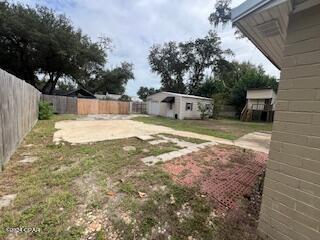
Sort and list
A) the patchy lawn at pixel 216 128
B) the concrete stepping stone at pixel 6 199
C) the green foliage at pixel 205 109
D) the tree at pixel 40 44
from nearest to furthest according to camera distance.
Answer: the concrete stepping stone at pixel 6 199 < the patchy lawn at pixel 216 128 < the tree at pixel 40 44 < the green foliage at pixel 205 109

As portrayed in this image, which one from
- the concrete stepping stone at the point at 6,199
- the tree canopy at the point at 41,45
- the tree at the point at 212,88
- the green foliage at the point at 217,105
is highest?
the tree canopy at the point at 41,45

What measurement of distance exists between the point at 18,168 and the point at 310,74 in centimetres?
440

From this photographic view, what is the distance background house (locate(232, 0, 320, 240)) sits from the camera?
1.79m

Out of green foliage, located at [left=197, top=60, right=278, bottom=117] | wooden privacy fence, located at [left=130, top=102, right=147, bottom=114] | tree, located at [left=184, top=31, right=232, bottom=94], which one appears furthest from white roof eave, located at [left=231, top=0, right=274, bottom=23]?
tree, located at [left=184, top=31, right=232, bottom=94]

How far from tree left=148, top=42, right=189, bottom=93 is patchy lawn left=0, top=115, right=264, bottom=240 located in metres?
28.4

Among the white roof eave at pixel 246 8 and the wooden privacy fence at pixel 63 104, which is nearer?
the white roof eave at pixel 246 8

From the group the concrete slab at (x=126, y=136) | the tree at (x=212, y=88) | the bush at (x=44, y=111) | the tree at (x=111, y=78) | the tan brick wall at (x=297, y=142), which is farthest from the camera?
the tree at (x=111, y=78)

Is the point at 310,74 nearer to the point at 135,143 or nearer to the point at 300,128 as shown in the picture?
the point at 300,128

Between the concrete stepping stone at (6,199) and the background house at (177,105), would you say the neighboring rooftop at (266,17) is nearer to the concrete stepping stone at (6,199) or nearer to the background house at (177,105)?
the concrete stepping stone at (6,199)

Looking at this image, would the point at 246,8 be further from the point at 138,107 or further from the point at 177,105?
the point at 138,107

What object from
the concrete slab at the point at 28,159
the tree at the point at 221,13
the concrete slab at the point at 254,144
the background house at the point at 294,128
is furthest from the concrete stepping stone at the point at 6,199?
the tree at the point at 221,13

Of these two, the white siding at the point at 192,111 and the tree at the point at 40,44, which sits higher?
the tree at the point at 40,44

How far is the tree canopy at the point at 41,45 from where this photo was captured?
18.2m

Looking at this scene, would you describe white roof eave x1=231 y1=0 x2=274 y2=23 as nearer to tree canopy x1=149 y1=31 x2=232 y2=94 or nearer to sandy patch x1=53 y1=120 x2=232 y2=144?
sandy patch x1=53 y1=120 x2=232 y2=144
